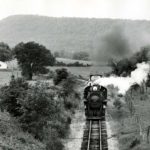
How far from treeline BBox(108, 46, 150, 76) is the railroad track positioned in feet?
79.6

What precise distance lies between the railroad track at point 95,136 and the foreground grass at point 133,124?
1259mm

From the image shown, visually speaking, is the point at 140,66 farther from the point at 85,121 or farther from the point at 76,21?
the point at 76,21

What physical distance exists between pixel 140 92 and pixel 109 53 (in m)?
13.8

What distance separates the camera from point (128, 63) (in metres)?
66.6

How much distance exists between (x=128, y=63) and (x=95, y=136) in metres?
35.2

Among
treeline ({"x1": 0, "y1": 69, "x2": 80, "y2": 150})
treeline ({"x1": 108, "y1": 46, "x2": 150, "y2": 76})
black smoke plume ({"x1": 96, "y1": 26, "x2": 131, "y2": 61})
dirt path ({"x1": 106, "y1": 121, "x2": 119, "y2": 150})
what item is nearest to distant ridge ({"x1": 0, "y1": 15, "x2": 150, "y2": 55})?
treeline ({"x1": 108, "y1": 46, "x2": 150, "y2": 76})

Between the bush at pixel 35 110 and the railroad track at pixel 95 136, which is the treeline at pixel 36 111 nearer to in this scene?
the bush at pixel 35 110

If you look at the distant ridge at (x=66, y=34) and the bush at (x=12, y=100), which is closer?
the bush at (x=12, y=100)

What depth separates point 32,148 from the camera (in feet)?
86.8

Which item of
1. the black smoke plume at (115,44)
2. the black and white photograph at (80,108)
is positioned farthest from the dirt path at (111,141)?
the black smoke plume at (115,44)

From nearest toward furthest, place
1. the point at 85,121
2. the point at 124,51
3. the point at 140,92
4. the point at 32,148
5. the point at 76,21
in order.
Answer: the point at 32,148
the point at 85,121
the point at 124,51
the point at 140,92
the point at 76,21

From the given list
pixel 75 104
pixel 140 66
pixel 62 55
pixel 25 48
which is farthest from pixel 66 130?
pixel 62 55

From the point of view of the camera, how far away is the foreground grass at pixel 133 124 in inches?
1139

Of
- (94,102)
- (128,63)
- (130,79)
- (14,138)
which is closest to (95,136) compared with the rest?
(94,102)
